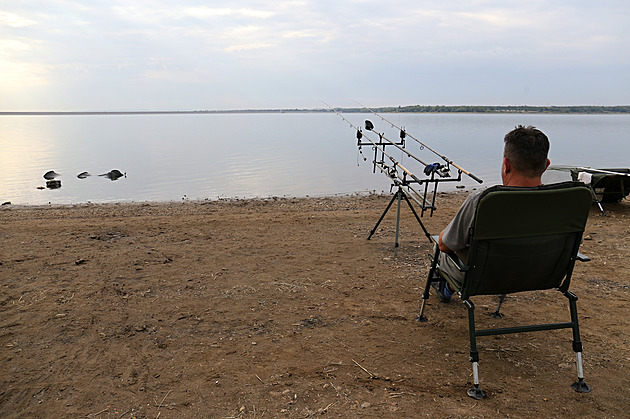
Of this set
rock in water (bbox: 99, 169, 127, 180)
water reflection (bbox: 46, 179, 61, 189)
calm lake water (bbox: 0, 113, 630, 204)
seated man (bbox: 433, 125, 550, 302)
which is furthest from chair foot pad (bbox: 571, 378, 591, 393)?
rock in water (bbox: 99, 169, 127, 180)

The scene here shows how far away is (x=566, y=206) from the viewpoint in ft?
8.58

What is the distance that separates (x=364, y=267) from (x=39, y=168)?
21.0 m

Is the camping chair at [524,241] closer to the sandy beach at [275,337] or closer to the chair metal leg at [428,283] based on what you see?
the sandy beach at [275,337]

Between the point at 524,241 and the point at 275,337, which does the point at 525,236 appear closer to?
the point at 524,241

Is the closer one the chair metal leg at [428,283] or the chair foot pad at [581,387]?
the chair foot pad at [581,387]

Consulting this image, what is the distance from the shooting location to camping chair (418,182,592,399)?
8.39ft

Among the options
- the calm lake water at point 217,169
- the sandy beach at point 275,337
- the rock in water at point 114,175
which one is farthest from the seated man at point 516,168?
the rock in water at point 114,175

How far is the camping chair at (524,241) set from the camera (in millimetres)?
2557

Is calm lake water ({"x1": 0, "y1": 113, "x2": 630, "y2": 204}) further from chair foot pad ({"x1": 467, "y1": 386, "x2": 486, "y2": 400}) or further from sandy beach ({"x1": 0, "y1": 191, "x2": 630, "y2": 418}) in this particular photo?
chair foot pad ({"x1": 467, "y1": 386, "x2": 486, "y2": 400})

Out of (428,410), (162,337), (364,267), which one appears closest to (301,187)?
(364,267)

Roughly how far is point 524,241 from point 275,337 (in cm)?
198

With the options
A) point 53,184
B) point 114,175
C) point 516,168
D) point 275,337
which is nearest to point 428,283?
point 516,168

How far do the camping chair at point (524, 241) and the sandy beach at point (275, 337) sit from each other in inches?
13.6

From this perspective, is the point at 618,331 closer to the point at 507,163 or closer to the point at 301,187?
the point at 507,163
